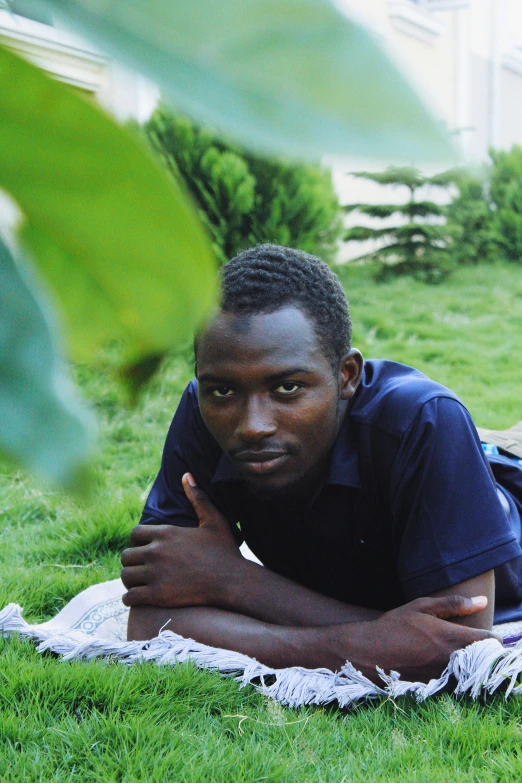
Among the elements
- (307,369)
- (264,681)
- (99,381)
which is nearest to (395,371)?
(307,369)

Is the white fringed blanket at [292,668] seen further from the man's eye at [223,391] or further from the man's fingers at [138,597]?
the man's eye at [223,391]

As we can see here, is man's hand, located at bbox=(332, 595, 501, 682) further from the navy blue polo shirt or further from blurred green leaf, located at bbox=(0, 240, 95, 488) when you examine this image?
blurred green leaf, located at bbox=(0, 240, 95, 488)

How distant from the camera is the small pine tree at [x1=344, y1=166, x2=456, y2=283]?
0.48 meters

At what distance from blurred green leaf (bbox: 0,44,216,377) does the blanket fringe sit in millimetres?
2043

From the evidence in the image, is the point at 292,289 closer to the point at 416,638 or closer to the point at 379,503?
the point at 379,503

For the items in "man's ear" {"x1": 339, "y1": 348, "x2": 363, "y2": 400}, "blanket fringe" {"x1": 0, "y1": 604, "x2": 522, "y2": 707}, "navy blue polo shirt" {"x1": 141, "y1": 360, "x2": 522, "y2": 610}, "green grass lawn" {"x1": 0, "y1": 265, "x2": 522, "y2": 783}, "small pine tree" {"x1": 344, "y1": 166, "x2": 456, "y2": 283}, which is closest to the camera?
"small pine tree" {"x1": 344, "y1": 166, "x2": 456, "y2": 283}

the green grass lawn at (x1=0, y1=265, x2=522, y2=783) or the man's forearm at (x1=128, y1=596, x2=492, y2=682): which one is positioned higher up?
the man's forearm at (x1=128, y1=596, x2=492, y2=682)

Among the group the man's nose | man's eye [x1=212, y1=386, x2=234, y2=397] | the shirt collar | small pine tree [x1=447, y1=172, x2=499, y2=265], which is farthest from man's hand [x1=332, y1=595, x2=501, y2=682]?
small pine tree [x1=447, y1=172, x2=499, y2=265]

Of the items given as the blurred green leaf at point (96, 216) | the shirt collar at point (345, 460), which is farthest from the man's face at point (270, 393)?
the blurred green leaf at point (96, 216)

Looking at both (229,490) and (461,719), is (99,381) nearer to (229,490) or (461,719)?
(461,719)

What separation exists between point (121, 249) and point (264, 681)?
2.20m

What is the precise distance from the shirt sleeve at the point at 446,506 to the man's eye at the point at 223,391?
0.46 m

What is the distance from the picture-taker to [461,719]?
2066 mm

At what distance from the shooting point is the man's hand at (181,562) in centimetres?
248
